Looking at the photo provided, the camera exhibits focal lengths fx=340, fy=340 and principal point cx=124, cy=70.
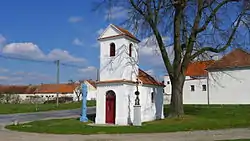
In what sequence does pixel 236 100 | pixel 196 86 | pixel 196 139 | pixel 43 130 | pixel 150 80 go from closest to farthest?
1. pixel 196 139
2. pixel 43 130
3. pixel 150 80
4. pixel 236 100
5. pixel 196 86

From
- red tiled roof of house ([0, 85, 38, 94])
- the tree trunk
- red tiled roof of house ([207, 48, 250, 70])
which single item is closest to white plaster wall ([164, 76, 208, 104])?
red tiled roof of house ([207, 48, 250, 70])

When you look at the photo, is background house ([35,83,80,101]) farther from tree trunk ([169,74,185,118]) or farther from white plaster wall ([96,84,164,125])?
tree trunk ([169,74,185,118])

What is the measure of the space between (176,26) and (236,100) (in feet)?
78.0

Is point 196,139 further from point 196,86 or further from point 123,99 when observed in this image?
point 196,86

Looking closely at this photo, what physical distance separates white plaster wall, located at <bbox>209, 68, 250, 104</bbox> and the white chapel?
66.9 feet

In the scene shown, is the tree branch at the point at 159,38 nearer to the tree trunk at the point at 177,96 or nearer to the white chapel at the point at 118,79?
the tree trunk at the point at 177,96

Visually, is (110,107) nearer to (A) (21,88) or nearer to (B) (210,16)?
(B) (210,16)

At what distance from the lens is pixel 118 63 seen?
89.7 ft

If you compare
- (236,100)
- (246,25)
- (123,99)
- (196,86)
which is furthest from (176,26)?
(196,86)

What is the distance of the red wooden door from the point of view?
2719 cm

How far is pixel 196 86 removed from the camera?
5441cm

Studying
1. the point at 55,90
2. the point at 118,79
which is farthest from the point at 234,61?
the point at 55,90

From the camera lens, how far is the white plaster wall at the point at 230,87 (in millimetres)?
46312

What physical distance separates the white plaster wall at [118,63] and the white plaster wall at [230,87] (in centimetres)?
2092
